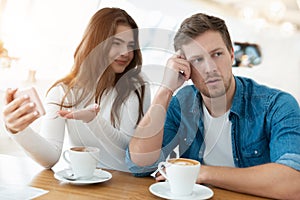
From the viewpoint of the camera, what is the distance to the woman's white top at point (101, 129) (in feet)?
3.29

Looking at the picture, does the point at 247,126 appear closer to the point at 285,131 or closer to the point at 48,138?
the point at 285,131

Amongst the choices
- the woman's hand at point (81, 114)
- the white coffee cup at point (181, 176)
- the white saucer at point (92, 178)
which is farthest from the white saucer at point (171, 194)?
the woman's hand at point (81, 114)

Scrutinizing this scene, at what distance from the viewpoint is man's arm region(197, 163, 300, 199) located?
746mm

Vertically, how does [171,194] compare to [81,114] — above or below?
below

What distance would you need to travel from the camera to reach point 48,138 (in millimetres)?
992

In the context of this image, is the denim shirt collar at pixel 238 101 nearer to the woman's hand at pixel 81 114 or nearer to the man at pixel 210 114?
the man at pixel 210 114

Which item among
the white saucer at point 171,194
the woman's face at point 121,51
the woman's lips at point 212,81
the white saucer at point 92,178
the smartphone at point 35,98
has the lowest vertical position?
the white saucer at point 92,178

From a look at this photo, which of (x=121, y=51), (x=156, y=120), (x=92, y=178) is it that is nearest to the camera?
(x=92, y=178)

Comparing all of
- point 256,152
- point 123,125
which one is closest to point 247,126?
point 256,152

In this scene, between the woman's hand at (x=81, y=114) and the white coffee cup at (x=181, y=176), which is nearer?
the white coffee cup at (x=181, y=176)

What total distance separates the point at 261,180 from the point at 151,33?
525 mm

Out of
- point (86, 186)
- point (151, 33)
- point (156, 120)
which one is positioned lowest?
point (86, 186)

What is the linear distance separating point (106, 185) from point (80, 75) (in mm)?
477

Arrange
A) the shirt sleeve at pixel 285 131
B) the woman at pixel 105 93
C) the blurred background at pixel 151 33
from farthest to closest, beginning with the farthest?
the blurred background at pixel 151 33
the woman at pixel 105 93
the shirt sleeve at pixel 285 131
